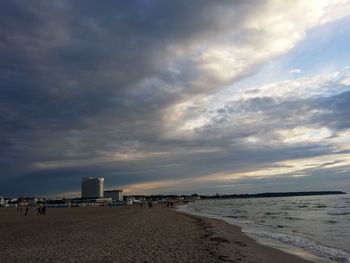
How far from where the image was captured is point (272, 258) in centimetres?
1642

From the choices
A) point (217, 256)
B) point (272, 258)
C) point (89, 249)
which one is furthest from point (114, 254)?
point (272, 258)

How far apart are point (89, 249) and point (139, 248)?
7.42 feet

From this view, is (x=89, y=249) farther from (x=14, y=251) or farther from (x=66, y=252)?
(x=14, y=251)

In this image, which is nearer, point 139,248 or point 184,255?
point 184,255

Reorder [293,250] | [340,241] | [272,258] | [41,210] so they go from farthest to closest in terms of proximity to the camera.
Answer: [41,210], [340,241], [293,250], [272,258]

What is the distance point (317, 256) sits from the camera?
17.2 meters

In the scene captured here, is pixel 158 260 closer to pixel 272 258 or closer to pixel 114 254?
pixel 114 254

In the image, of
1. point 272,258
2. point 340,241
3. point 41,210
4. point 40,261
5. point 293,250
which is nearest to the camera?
point 40,261

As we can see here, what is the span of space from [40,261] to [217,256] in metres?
6.78

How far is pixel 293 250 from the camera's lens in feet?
63.6

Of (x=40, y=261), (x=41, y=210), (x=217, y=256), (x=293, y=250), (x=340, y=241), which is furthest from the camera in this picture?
(x=41, y=210)

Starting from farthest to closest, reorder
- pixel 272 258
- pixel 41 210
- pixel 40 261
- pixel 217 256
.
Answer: pixel 41 210 → pixel 272 258 → pixel 217 256 → pixel 40 261

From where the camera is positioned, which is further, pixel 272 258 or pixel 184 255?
pixel 272 258

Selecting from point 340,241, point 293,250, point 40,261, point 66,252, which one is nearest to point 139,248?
point 66,252
